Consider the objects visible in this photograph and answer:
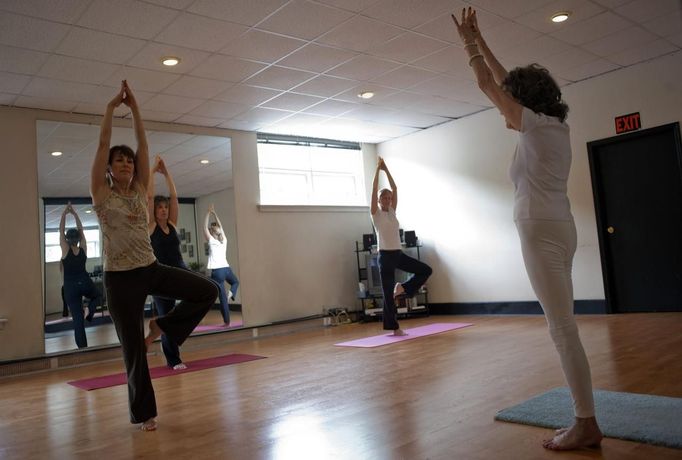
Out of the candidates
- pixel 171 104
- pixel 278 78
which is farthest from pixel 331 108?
pixel 171 104

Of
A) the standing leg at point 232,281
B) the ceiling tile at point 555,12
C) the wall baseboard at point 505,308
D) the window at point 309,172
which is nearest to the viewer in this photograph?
the ceiling tile at point 555,12

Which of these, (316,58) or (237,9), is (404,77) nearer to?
(316,58)

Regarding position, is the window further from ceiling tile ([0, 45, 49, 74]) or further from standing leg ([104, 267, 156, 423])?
standing leg ([104, 267, 156, 423])

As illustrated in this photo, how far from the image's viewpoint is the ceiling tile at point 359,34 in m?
4.30

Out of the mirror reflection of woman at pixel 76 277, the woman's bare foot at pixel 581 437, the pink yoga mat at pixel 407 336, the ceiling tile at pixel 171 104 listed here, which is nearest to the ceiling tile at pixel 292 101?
the ceiling tile at pixel 171 104

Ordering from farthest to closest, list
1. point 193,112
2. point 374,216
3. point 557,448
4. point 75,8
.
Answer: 1. point 193,112
2. point 374,216
3. point 75,8
4. point 557,448

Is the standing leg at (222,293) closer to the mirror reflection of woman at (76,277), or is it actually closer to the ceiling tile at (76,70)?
the mirror reflection of woman at (76,277)

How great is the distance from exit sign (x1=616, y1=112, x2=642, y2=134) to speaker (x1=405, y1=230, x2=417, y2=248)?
9.59 ft

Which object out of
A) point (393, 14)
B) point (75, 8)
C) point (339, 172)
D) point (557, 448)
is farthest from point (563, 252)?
point (339, 172)

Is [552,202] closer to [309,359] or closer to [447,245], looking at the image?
[309,359]

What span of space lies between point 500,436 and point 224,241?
16.8 ft

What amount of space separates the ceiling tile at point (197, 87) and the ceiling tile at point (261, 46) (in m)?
0.67

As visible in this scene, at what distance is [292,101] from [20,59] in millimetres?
2676

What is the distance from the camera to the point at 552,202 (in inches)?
72.6
